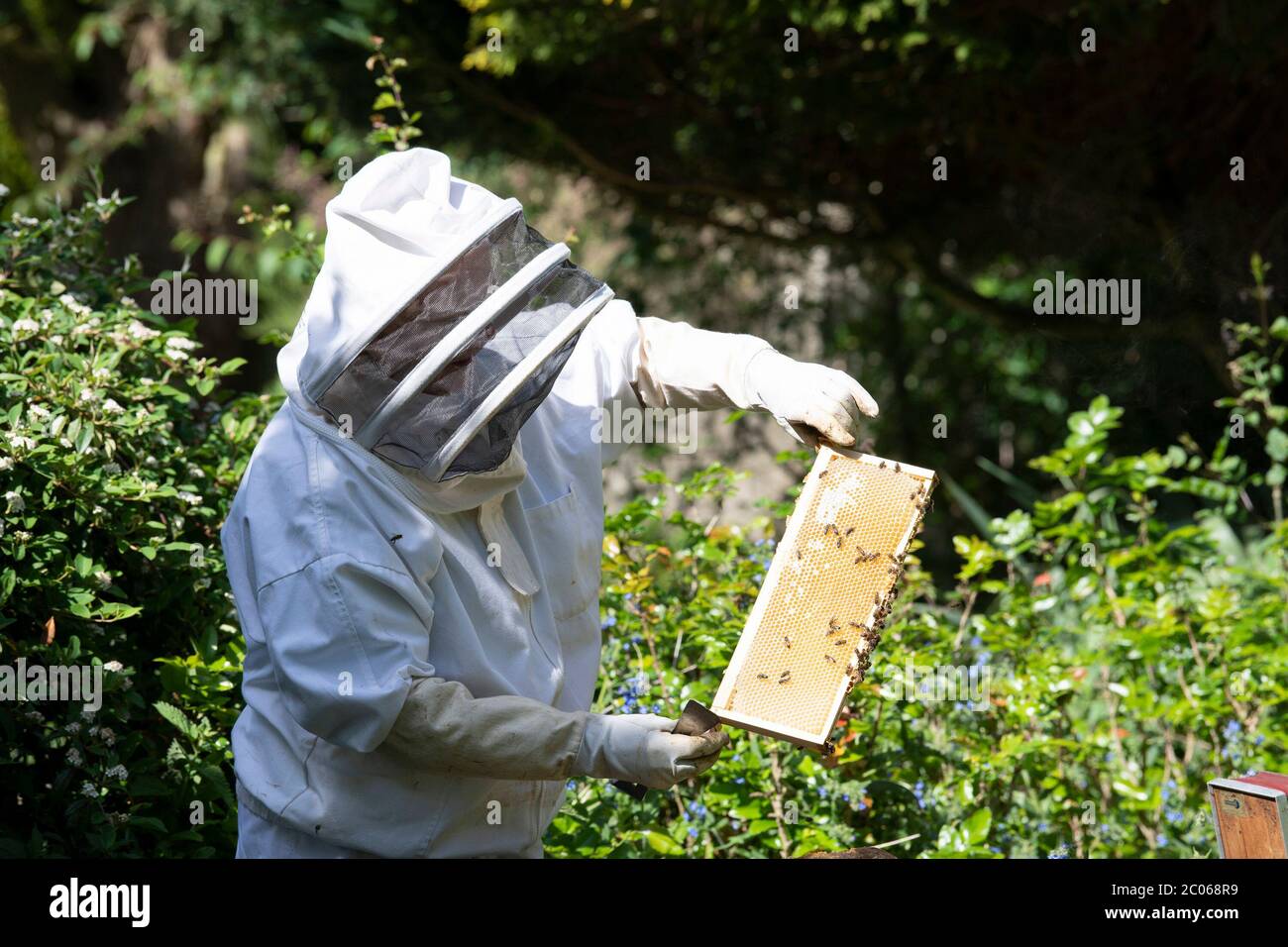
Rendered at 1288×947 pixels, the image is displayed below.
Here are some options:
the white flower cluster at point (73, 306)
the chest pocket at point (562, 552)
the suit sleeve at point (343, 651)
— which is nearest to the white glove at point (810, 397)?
the chest pocket at point (562, 552)

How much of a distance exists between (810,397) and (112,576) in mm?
1789

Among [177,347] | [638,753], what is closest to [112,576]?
[177,347]

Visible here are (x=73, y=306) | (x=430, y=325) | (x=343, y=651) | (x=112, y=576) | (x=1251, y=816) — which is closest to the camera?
(x=343, y=651)

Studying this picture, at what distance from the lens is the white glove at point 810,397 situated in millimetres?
2545

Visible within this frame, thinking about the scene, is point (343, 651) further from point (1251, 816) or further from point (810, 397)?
point (1251, 816)

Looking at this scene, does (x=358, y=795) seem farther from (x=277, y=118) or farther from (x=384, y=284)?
(x=277, y=118)

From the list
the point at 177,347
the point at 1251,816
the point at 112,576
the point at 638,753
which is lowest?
the point at 1251,816

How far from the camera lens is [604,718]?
2.26 metres

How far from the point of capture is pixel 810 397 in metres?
2.55

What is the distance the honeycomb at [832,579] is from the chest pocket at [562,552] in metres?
0.35

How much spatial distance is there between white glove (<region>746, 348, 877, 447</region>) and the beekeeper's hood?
0.46 meters

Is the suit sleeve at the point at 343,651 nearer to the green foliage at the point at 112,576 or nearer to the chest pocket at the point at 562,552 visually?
the chest pocket at the point at 562,552

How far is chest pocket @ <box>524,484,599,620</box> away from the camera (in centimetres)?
251
